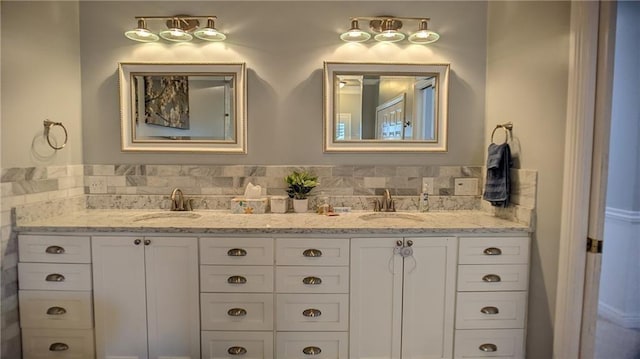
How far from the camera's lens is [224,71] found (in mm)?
2564

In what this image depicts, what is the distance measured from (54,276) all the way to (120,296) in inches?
15.9

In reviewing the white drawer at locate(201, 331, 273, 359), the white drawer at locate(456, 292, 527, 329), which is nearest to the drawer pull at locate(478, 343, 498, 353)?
the white drawer at locate(456, 292, 527, 329)

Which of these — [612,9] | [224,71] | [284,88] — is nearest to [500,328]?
[612,9]

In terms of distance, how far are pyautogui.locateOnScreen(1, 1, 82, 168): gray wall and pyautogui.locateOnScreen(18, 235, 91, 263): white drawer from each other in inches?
18.1

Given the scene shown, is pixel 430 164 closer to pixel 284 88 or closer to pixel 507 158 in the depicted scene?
pixel 507 158

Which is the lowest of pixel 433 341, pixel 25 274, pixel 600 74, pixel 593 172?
pixel 433 341

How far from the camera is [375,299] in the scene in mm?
2111

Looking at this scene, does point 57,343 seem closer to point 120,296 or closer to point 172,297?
point 120,296

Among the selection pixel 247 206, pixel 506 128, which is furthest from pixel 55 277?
pixel 506 128

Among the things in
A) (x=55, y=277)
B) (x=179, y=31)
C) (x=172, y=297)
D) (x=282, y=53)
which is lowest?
(x=172, y=297)

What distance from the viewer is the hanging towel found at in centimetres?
226

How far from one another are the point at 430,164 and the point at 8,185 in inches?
105

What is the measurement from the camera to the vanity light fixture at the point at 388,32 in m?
2.45

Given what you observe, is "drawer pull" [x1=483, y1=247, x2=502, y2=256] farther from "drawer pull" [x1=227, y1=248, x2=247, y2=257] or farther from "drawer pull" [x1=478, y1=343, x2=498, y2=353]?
"drawer pull" [x1=227, y1=248, x2=247, y2=257]
